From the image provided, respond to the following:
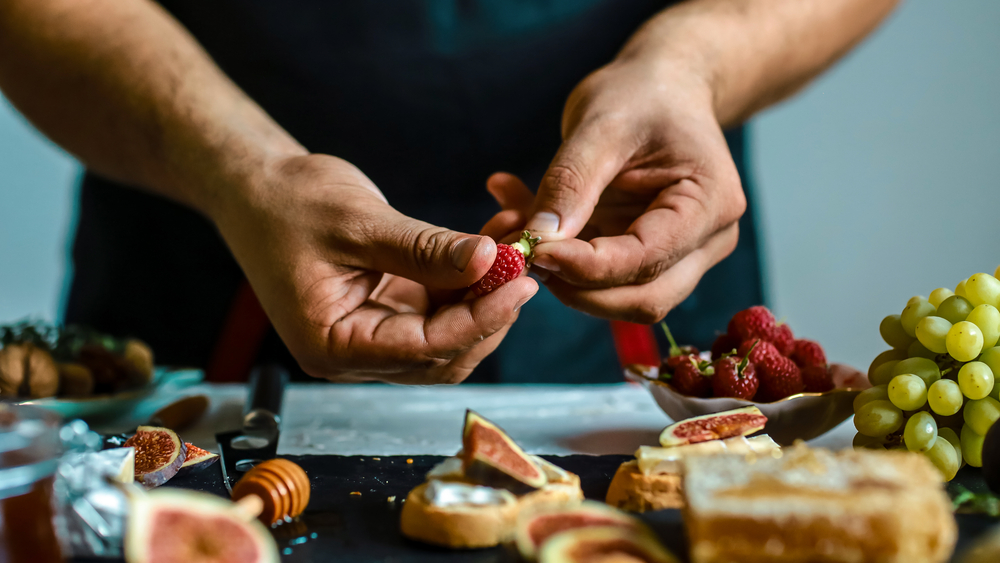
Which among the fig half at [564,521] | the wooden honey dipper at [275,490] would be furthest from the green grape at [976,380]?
the wooden honey dipper at [275,490]

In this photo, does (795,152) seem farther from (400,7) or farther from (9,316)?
(9,316)

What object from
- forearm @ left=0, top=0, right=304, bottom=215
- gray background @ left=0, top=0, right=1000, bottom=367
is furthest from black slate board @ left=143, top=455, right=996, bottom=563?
gray background @ left=0, top=0, right=1000, bottom=367

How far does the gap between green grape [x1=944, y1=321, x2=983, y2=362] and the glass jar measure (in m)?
1.27

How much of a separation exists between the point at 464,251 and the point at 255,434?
58 centimetres

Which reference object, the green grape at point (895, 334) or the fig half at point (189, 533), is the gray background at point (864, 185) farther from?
the fig half at point (189, 533)

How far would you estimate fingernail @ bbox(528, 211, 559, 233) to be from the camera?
1.34 meters

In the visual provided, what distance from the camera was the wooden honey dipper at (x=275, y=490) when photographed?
2.93 ft

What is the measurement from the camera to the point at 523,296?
1228mm

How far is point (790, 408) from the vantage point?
1217mm

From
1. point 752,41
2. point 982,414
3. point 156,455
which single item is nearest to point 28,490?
point 156,455

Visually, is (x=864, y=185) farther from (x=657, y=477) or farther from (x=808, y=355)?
(x=657, y=477)

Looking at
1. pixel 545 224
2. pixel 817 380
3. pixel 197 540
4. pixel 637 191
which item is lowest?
pixel 197 540

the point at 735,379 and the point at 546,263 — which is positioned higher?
the point at 546,263

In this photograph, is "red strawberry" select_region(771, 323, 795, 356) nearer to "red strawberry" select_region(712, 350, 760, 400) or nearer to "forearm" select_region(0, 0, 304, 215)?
"red strawberry" select_region(712, 350, 760, 400)
